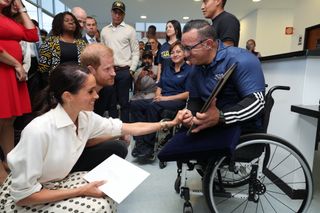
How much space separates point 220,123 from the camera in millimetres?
1241

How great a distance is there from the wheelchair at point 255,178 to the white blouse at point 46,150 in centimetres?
56

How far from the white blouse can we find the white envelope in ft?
0.44

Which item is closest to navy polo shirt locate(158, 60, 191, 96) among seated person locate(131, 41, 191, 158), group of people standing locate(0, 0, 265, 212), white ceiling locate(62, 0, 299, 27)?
seated person locate(131, 41, 191, 158)

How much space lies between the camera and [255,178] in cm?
131

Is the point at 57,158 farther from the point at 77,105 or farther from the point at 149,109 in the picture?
the point at 149,109

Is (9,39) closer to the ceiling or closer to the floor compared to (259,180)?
closer to the ceiling

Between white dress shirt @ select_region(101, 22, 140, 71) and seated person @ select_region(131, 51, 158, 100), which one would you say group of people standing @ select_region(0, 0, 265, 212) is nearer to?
seated person @ select_region(131, 51, 158, 100)

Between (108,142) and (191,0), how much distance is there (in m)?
6.19

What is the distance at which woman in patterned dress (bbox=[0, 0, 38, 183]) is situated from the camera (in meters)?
1.67

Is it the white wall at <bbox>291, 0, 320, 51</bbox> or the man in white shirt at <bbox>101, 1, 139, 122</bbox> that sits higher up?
the white wall at <bbox>291, 0, 320, 51</bbox>

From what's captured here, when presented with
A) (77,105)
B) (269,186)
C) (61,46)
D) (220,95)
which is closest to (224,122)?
(220,95)

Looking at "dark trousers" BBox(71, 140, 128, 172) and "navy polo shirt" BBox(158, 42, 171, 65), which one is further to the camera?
"navy polo shirt" BBox(158, 42, 171, 65)

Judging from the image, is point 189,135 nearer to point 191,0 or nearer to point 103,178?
point 103,178

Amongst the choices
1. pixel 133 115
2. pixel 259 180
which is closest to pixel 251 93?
pixel 259 180
